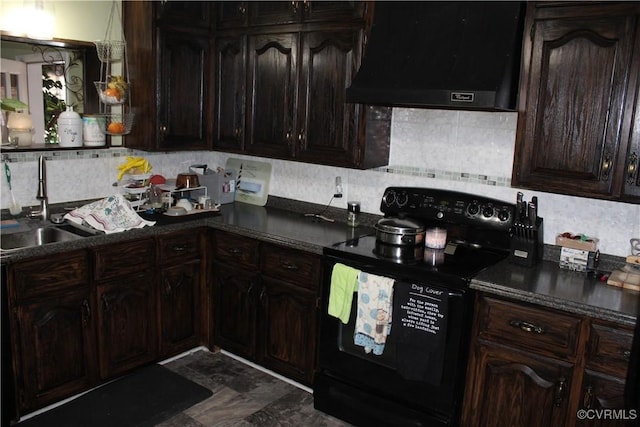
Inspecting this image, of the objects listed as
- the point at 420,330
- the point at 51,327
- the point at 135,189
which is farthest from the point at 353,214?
the point at 51,327

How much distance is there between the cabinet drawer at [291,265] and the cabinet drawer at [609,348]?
1.32 metres

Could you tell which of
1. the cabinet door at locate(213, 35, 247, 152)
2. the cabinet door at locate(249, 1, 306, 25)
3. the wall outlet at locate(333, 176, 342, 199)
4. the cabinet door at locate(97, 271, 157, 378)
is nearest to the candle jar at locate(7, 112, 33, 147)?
the cabinet door at locate(97, 271, 157, 378)

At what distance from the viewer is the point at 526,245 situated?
2.61m

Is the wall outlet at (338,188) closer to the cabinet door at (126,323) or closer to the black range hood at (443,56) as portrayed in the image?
the black range hood at (443,56)

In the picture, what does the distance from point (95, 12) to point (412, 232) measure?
234cm

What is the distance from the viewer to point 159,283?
10.5 feet

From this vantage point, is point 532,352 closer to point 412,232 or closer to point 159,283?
point 412,232

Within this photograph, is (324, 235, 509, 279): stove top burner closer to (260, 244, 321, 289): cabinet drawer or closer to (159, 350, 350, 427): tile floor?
(260, 244, 321, 289): cabinet drawer

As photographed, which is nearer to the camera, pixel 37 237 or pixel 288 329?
pixel 37 237

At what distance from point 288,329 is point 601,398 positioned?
1586 millimetres

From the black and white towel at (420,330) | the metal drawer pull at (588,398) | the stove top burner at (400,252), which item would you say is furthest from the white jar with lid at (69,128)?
the metal drawer pull at (588,398)

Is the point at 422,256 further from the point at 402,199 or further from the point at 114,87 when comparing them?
the point at 114,87

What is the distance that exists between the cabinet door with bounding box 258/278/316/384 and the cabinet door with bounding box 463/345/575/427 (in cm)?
91

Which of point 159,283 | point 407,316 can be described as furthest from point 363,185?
point 159,283
